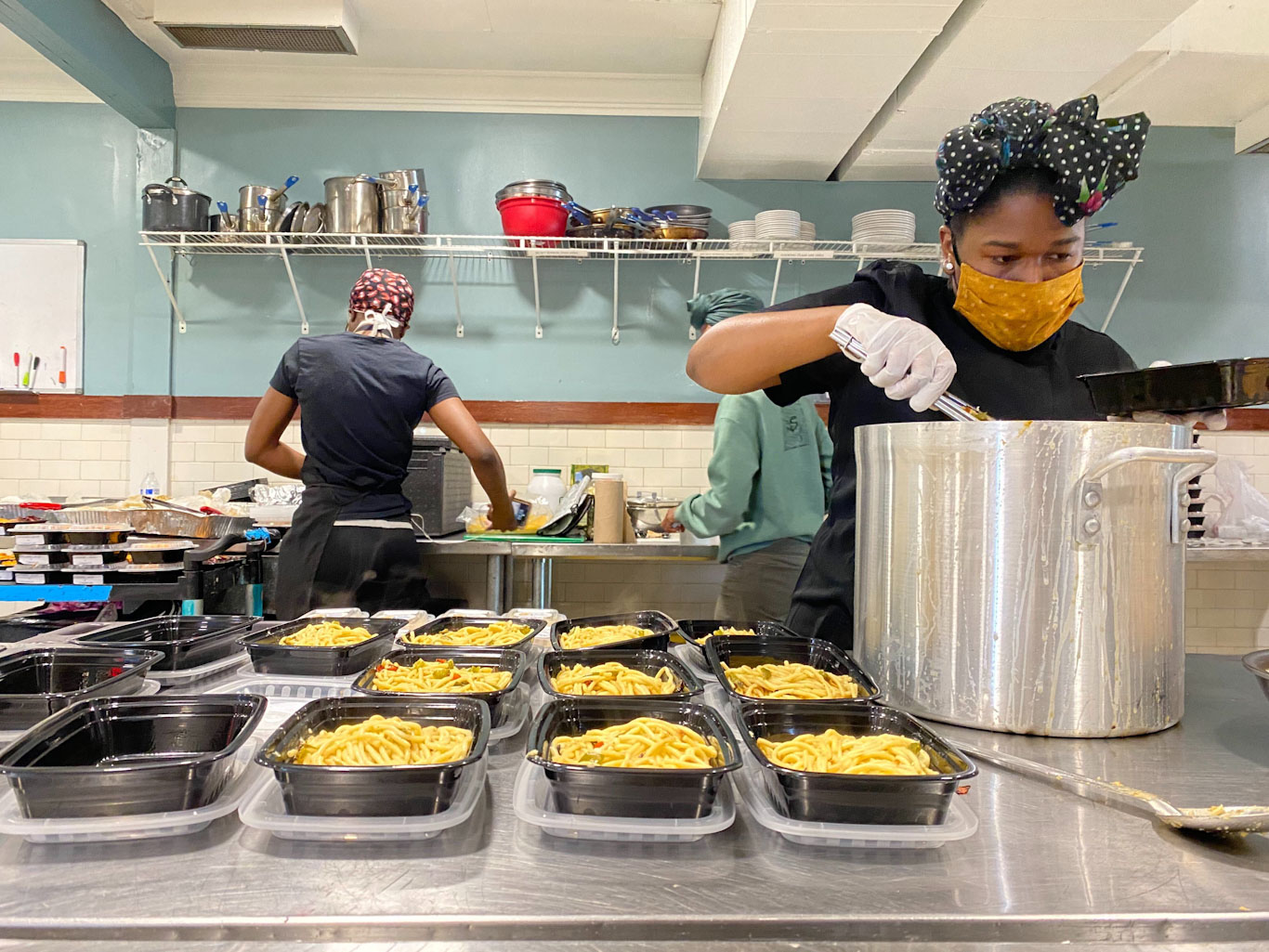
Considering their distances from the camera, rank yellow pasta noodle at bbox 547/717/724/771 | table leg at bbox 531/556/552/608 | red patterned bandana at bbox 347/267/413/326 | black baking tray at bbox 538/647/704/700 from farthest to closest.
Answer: table leg at bbox 531/556/552/608, red patterned bandana at bbox 347/267/413/326, black baking tray at bbox 538/647/704/700, yellow pasta noodle at bbox 547/717/724/771

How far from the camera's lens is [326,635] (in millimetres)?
1361

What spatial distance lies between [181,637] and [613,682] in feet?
2.57

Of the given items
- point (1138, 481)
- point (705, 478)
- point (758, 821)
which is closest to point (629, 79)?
point (705, 478)

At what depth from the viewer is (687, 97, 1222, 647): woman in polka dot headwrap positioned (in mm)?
1277

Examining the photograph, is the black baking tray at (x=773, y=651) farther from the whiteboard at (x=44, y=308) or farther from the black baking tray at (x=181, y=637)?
the whiteboard at (x=44, y=308)

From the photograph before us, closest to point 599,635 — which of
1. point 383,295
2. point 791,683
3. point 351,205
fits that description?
point 791,683

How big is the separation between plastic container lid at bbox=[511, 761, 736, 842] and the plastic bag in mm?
4291

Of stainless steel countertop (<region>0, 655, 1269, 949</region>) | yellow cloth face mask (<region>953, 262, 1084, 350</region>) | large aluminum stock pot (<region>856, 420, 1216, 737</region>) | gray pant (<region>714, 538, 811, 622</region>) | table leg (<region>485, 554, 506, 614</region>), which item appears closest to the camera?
stainless steel countertop (<region>0, 655, 1269, 949</region>)

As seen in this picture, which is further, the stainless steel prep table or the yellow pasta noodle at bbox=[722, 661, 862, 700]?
the stainless steel prep table

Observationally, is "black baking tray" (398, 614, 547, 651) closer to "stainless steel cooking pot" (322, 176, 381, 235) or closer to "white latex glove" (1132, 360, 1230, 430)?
"white latex glove" (1132, 360, 1230, 430)

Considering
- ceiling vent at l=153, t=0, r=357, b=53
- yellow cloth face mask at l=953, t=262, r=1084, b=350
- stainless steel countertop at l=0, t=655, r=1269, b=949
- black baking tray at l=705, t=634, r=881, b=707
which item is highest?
ceiling vent at l=153, t=0, r=357, b=53

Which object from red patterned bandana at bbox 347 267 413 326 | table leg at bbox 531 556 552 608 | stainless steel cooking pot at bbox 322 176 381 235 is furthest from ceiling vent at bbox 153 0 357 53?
table leg at bbox 531 556 552 608

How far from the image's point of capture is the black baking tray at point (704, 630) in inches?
52.5

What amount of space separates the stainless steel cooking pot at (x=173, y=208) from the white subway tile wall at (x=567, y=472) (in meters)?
1.05
